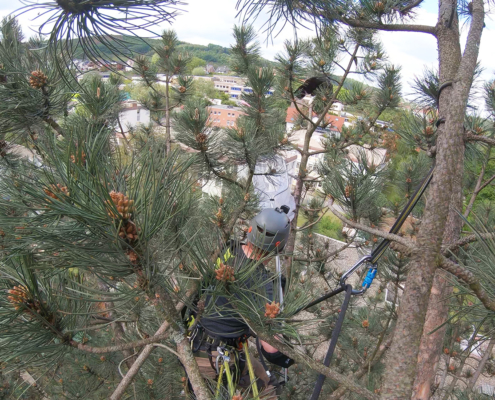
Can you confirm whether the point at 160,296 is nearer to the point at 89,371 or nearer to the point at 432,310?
the point at 432,310

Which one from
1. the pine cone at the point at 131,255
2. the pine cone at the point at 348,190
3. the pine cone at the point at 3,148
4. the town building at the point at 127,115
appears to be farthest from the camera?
the town building at the point at 127,115

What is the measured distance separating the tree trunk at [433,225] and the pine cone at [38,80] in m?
1.51

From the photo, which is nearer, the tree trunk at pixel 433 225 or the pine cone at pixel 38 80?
the tree trunk at pixel 433 225

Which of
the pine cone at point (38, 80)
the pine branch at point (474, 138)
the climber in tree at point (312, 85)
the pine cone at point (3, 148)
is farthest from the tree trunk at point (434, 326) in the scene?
the climber in tree at point (312, 85)

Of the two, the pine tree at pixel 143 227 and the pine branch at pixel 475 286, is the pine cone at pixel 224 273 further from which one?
the pine branch at pixel 475 286

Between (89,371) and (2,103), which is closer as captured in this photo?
(2,103)

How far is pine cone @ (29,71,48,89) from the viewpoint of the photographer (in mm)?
1361

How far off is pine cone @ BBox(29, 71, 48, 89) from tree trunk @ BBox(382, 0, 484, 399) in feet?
4.96

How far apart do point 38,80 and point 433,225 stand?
1.56 metres

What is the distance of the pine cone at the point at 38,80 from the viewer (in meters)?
1.36

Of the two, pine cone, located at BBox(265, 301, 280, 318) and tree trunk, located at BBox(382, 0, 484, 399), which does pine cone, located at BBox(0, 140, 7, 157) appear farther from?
tree trunk, located at BBox(382, 0, 484, 399)

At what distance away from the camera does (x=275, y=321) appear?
90 cm

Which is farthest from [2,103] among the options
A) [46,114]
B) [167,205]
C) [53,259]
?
[167,205]

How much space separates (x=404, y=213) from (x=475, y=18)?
0.72 meters
